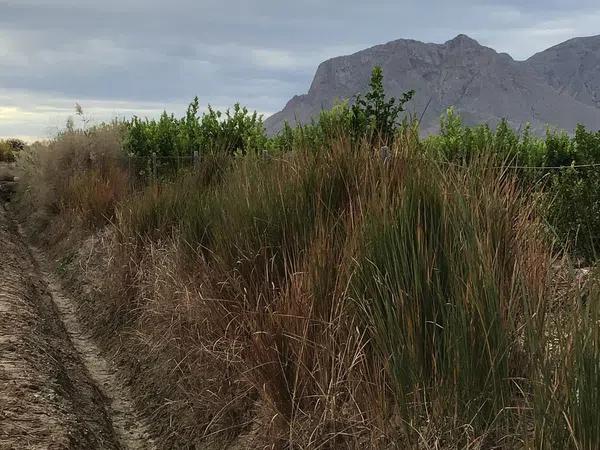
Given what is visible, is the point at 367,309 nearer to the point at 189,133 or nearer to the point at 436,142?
the point at 436,142

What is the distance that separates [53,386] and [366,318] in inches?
112

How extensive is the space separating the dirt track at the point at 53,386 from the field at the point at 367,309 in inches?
8.2

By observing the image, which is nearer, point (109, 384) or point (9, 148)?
point (109, 384)

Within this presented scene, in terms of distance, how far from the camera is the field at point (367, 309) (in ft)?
7.98

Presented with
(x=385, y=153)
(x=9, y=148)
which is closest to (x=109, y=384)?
(x=385, y=153)

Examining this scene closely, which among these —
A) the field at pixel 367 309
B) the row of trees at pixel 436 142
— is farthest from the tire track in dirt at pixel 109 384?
the row of trees at pixel 436 142

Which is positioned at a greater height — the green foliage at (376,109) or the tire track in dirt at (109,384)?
the green foliage at (376,109)

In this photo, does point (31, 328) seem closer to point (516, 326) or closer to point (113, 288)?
point (113, 288)

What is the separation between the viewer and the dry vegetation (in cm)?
241

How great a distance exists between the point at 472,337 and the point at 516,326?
16.8 inches

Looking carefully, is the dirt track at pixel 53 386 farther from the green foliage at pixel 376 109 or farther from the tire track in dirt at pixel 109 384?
the green foliage at pixel 376 109

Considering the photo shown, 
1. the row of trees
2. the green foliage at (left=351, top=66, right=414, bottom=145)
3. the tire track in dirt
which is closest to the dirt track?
the tire track in dirt

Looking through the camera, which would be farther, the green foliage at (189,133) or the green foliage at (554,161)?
the green foliage at (189,133)

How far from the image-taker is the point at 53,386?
4695 mm
